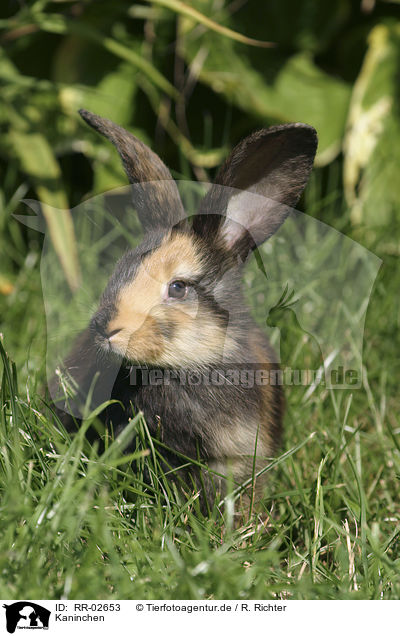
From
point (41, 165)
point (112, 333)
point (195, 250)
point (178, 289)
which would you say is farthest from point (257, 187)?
point (41, 165)

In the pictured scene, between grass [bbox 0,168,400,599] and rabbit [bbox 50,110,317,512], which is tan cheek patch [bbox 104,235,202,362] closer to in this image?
rabbit [bbox 50,110,317,512]

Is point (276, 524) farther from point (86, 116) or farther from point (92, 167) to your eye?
point (92, 167)

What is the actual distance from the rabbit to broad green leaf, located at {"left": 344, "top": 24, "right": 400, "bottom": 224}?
186 cm

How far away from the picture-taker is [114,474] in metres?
1.94

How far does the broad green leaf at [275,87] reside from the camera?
3.82 meters

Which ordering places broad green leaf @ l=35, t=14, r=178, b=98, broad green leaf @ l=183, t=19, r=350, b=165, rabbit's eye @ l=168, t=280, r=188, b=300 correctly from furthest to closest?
broad green leaf @ l=183, t=19, r=350, b=165 → broad green leaf @ l=35, t=14, r=178, b=98 → rabbit's eye @ l=168, t=280, r=188, b=300

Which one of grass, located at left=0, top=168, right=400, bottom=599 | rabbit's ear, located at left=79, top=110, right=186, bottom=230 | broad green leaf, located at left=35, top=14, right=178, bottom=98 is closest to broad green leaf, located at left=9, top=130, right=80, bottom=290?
broad green leaf, located at left=35, top=14, right=178, bottom=98

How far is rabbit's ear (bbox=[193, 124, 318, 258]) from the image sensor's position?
2.03 meters

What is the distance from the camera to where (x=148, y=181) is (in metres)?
2.12
